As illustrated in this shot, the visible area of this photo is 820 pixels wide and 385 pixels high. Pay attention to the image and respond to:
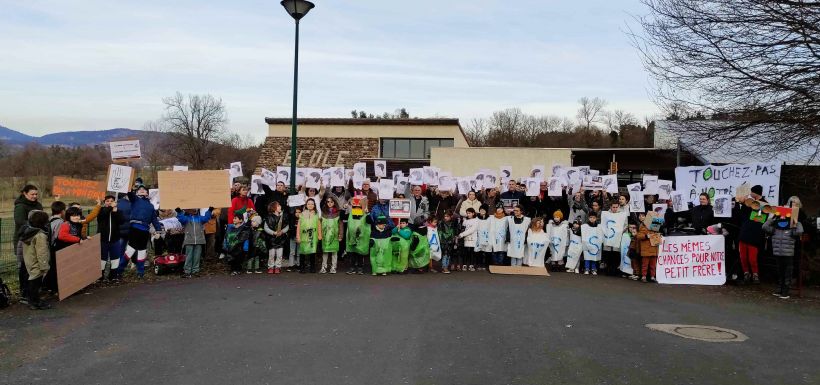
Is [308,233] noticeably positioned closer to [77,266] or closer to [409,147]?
[77,266]

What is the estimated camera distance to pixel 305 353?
21.1ft

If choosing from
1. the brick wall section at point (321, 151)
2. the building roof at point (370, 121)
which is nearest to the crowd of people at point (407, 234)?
the building roof at point (370, 121)

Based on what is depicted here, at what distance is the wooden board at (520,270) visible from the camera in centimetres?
1210

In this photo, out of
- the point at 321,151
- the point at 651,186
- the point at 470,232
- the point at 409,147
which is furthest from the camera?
the point at 321,151

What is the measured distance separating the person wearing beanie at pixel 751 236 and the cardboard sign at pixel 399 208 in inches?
265

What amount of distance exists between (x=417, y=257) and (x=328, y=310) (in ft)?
12.8

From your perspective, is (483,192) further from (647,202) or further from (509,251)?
(647,202)

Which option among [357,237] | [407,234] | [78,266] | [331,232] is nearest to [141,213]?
[78,266]

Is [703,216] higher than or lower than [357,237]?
higher

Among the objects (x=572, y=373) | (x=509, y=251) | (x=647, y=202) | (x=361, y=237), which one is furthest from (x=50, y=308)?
(x=647, y=202)

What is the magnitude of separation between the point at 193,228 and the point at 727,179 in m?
11.6

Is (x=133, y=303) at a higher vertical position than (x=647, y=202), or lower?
lower

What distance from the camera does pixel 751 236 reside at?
36.1 feet

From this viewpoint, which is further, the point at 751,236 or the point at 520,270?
the point at 520,270
